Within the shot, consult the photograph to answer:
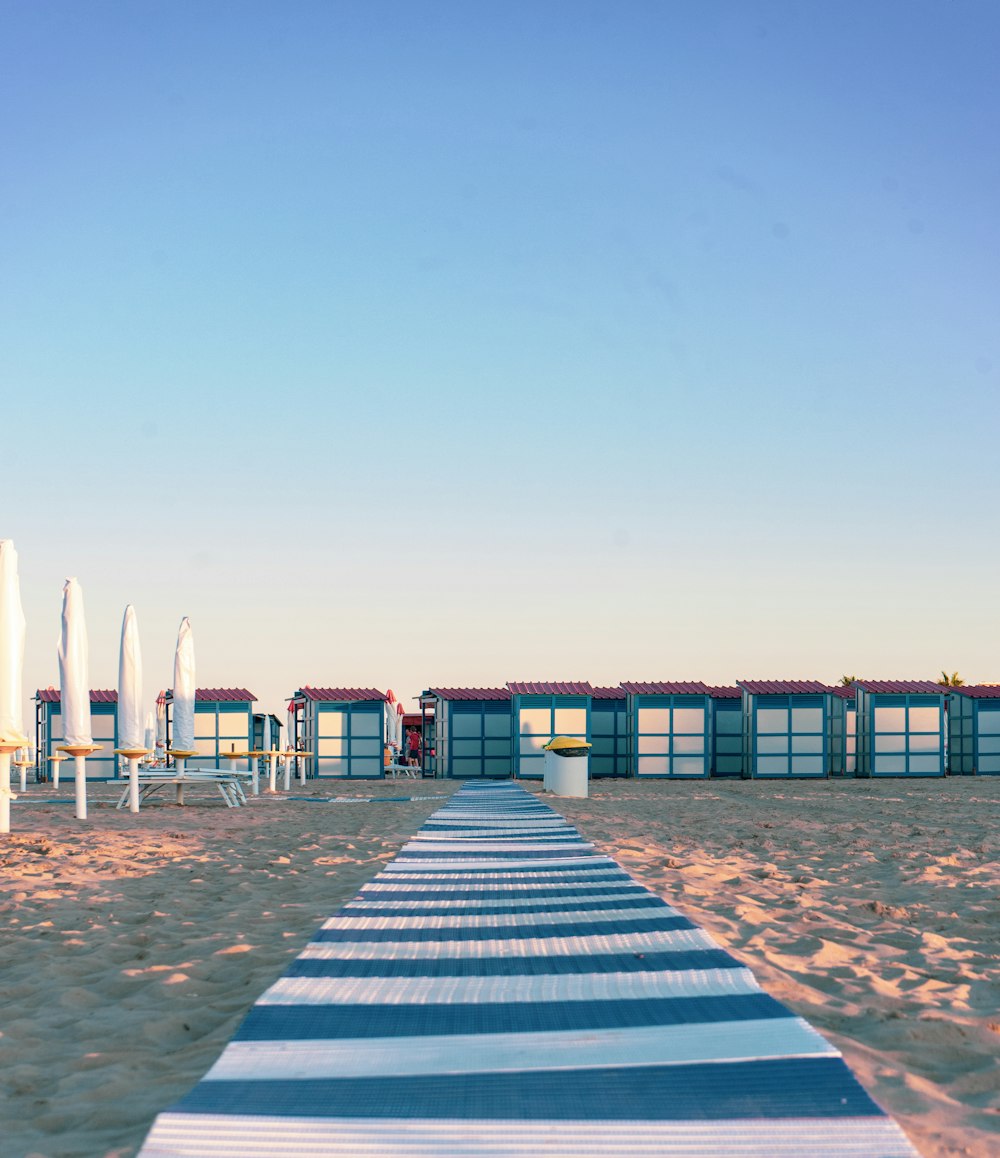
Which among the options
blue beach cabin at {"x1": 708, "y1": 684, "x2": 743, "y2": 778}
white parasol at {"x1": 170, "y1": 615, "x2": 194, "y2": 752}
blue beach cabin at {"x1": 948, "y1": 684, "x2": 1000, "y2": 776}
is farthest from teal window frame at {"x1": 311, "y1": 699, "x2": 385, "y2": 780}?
blue beach cabin at {"x1": 948, "y1": 684, "x2": 1000, "y2": 776}

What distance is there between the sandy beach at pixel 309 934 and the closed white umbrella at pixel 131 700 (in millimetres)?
1513

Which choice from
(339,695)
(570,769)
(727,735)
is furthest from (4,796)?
(727,735)

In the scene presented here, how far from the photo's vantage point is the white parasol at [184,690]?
52.1 ft

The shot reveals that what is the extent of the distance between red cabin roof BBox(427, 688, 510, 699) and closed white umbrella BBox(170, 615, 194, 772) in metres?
10.1

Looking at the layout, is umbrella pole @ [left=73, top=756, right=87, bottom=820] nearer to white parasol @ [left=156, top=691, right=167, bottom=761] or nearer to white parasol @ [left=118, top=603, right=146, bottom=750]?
white parasol @ [left=118, top=603, right=146, bottom=750]

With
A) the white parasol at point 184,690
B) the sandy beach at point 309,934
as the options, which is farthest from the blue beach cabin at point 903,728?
the white parasol at point 184,690

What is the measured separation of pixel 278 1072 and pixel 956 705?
30095mm

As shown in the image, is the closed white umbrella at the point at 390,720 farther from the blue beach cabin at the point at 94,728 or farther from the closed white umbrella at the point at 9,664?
the closed white umbrella at the point at 9,664

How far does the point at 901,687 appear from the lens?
1073 inches

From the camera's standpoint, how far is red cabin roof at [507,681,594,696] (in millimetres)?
25484

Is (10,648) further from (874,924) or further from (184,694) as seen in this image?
(874,924)

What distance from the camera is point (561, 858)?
799 centimetres

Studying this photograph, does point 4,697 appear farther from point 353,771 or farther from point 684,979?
point 353,771

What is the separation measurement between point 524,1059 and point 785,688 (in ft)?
81.8
